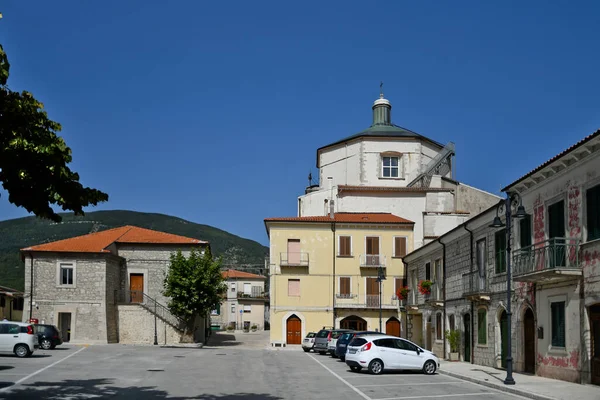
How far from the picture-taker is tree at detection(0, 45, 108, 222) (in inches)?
482

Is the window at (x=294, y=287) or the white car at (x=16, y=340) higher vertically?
the window at (x=294, y=287)

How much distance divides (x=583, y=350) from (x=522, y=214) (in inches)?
170

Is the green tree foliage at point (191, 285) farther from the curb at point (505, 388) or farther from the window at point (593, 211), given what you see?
the window at point (593, 211)

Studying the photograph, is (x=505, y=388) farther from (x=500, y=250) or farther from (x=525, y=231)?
(x=500, y=250)

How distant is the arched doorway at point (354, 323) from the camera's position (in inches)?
1991

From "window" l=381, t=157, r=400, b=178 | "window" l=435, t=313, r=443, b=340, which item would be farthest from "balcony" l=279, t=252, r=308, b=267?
"window" l=435, t=313, r=443, b=340

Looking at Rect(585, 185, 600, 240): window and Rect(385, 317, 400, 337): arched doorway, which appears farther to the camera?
Rect(385, 317, 400, 337): arched doorway

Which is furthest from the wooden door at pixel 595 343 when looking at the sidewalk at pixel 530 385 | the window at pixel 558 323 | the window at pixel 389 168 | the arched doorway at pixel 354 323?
the window at pixel 389 168

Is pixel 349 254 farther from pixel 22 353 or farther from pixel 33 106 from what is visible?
pixel 33 106

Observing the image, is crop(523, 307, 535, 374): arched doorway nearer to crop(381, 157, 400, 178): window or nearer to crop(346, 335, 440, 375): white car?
crop(346, 335, 440, 375): white car

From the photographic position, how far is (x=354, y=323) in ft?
167

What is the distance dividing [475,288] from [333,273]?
21.2m

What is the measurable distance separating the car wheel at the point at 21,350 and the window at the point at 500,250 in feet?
66.7

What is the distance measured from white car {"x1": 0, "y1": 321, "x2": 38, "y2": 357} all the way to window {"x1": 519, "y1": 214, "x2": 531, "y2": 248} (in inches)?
829
